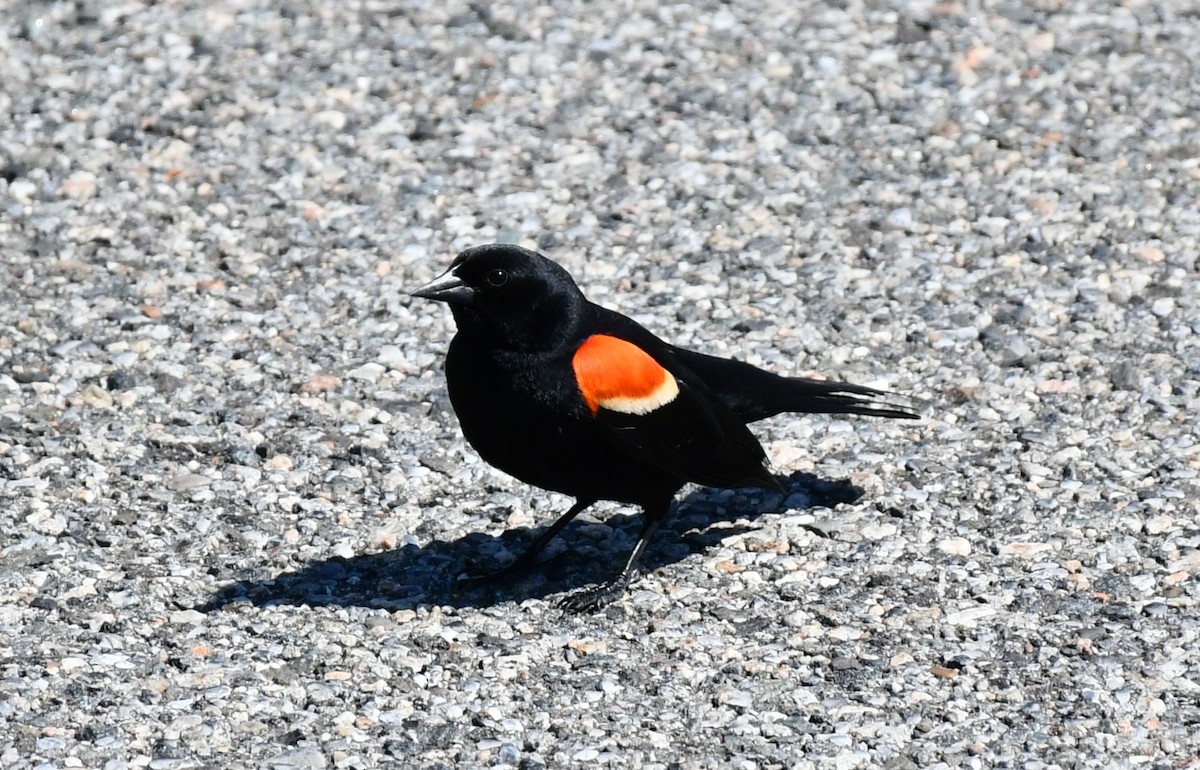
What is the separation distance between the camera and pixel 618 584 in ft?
17.4

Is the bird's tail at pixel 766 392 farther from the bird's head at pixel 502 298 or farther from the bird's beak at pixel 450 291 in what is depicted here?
the bird's beak at pixel 450 291

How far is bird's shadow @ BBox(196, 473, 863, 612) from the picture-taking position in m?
5.29

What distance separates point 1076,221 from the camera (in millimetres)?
7816

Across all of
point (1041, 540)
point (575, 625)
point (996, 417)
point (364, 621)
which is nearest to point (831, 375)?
point (996, 417)

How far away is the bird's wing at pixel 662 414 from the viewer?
502 centimetres

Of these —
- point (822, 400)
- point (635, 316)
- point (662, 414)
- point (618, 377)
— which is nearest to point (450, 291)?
point (618, 377)

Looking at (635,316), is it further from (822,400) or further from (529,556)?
(529,556)

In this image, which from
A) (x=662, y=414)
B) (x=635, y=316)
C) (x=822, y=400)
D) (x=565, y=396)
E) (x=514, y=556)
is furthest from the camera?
(x=635, y=316)

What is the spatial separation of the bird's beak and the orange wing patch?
0.39 m

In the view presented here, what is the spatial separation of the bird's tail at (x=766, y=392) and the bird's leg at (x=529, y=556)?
2.10 ft

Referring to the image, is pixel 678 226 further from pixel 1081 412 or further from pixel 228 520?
pixel 228 520

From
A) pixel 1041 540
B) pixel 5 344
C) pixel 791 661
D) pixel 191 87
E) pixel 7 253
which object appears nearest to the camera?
pixel 791 661

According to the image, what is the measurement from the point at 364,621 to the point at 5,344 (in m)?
2.55

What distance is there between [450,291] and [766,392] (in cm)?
133
